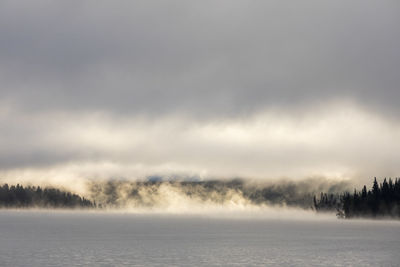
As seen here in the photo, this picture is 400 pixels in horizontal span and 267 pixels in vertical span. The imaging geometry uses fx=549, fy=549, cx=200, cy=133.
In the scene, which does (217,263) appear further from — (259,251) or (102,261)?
(259,251)

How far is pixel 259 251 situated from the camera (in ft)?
443

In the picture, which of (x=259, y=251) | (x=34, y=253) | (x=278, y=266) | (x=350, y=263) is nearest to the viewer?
(x=278, y=266)

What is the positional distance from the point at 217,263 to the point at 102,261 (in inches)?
867

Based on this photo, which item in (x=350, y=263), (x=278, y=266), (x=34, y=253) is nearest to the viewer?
(x=278, y=266)

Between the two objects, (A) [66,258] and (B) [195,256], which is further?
(B) [195,256]

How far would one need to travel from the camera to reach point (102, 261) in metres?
A: 105

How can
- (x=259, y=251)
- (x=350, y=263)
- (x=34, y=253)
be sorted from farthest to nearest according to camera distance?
(x=259, y=251) < (x=34, y=253) < (x=350, y=263)

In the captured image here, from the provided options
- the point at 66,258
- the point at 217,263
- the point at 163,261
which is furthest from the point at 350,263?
the point at 66,258

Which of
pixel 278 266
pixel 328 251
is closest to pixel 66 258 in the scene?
pixel 278 266

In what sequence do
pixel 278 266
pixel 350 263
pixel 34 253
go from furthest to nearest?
pixel 34 253 → pixel 350 263 → pixel 278 266

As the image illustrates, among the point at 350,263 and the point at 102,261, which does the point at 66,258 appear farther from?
the point at 350,263

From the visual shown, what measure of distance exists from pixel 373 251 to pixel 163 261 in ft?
199

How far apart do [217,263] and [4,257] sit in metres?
42.8

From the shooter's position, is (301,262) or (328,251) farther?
(328,251)
